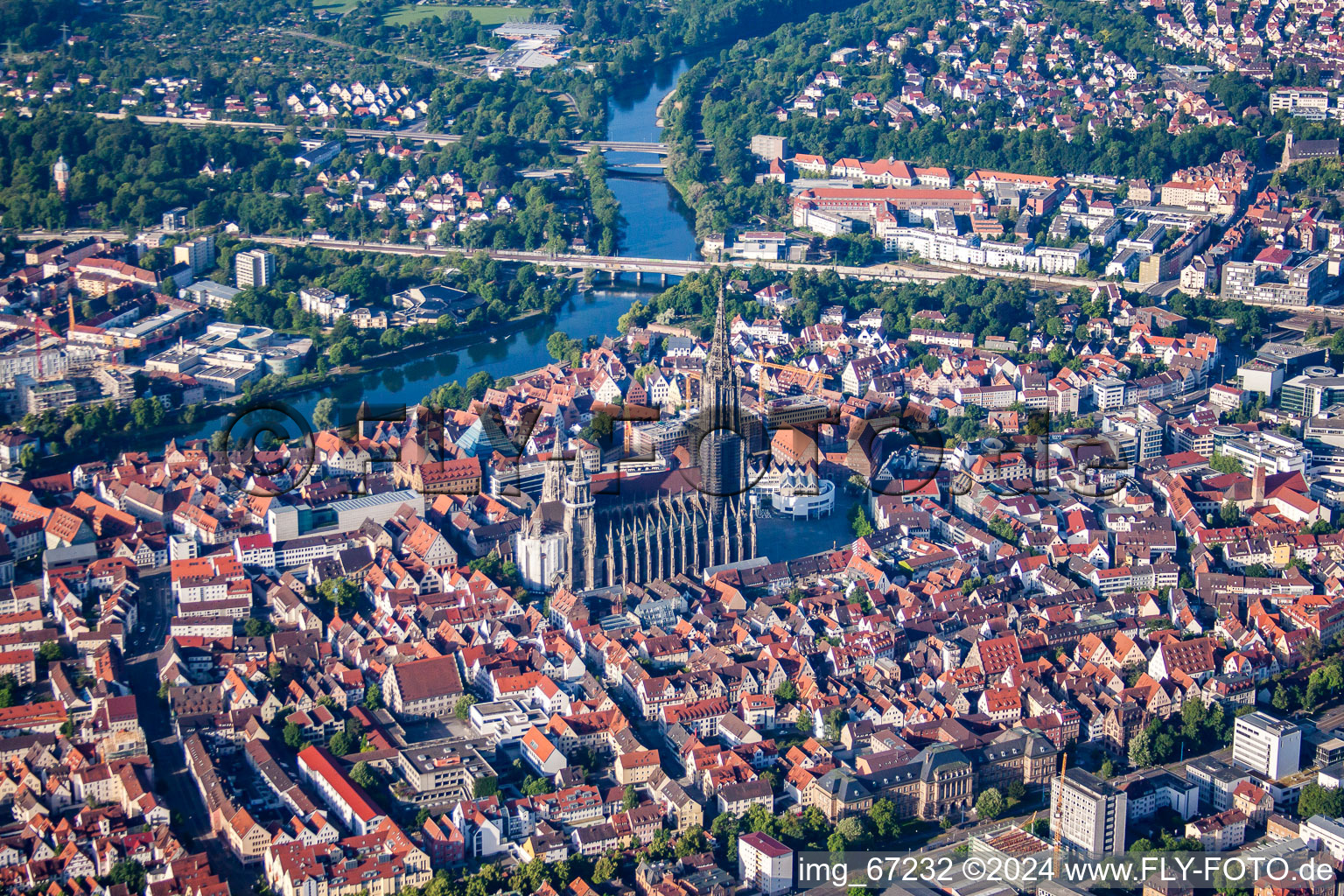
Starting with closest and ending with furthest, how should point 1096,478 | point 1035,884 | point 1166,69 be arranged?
point 1035,884 < point 1096,478 < point 1166,69

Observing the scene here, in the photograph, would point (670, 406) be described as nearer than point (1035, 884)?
No

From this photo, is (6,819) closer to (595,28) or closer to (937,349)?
(937,349)

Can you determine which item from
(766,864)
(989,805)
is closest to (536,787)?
(766,864)

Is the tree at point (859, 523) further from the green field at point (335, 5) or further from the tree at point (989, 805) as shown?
the green field at point (335, 5)

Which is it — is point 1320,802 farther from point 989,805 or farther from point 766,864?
point 766,864

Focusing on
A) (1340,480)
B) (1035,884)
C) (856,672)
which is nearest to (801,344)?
(1340,480)

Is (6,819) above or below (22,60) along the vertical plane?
below

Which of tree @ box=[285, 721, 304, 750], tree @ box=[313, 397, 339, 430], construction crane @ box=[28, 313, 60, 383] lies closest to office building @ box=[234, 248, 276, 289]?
construction crane @ box=[28, 313, 60, 383]

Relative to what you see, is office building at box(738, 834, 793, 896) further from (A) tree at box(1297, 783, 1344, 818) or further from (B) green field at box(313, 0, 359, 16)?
(B) green field at box(313, 0, 359, 16)
